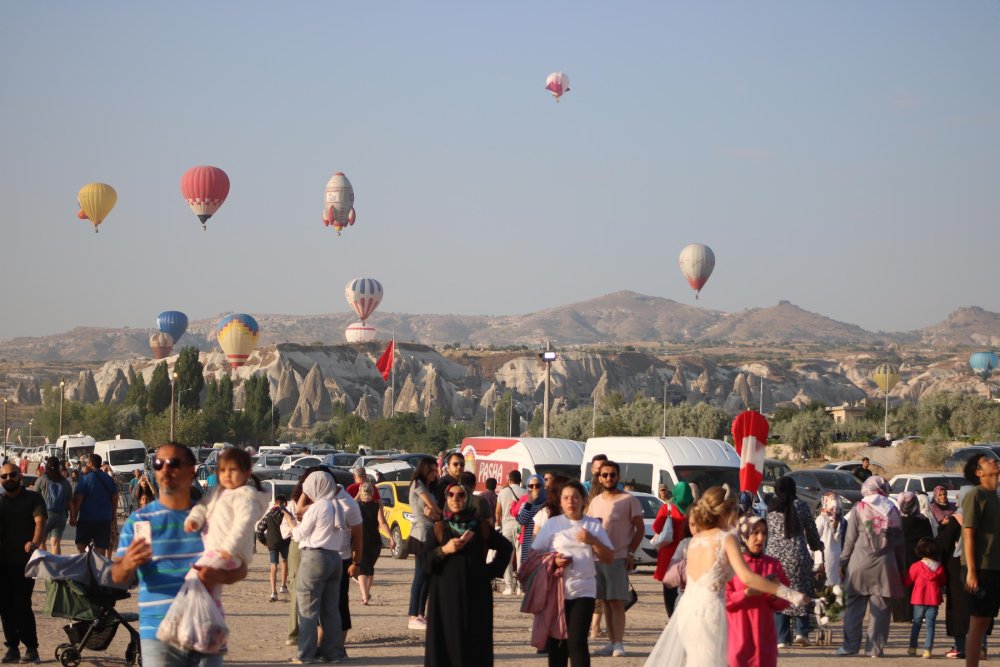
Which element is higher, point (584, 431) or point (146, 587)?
point (146, 587)

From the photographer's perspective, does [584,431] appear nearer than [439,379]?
Yes

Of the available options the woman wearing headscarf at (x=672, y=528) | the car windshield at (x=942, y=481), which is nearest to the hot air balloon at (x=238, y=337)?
the car windshield at (x=942, y=481)

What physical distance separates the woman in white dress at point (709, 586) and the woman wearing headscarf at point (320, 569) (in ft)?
12.5

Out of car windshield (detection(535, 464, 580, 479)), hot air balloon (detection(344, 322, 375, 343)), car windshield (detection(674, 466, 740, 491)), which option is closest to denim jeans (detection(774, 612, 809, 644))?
car windshield (detection(674, 466, 740, 491))

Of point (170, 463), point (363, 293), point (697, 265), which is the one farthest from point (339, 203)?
point (170, 463)

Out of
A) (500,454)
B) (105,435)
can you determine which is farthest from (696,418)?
(500,454)

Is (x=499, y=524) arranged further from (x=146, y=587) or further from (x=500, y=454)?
(x=146, y=587)

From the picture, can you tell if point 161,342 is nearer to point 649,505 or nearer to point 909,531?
point 649,505

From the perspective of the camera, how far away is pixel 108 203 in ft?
257

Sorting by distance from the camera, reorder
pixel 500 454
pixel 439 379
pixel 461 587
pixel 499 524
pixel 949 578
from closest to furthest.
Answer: pixel 461 587 < pixel 949 578 < pixel 499 524 < pixel 500 454 < pixel 439 379

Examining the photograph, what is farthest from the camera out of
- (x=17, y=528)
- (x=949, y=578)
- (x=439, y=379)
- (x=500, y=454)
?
(x=439, y=379)

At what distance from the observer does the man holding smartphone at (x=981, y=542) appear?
919 cm

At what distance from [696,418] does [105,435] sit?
49.2 m

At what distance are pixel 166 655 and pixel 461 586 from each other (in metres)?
2.64
